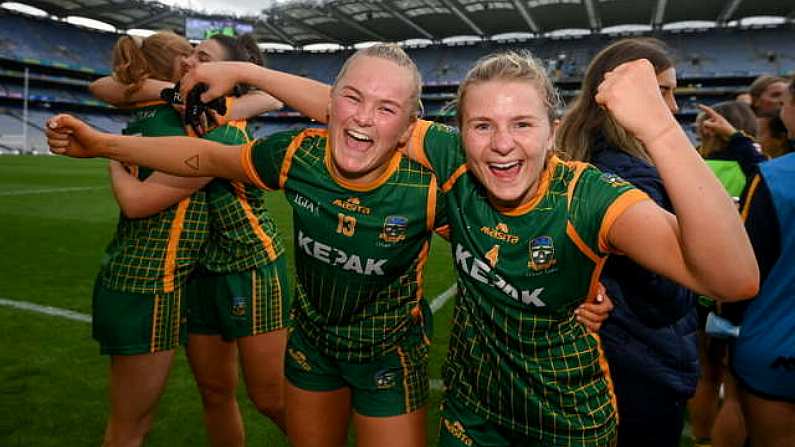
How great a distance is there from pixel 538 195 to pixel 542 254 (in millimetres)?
191

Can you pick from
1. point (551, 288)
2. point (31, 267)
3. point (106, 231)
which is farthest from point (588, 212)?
point (106, 231)

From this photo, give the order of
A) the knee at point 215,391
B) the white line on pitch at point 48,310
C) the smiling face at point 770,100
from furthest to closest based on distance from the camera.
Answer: the white line on pitch at point 48,310, the smiling face at point 770,100, the knee at point 215,391

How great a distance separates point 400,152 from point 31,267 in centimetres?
694

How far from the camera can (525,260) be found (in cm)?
177

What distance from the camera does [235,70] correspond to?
2.32 meters

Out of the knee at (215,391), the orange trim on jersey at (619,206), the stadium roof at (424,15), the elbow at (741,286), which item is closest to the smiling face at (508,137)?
the orange trim on jersey at (619,206)

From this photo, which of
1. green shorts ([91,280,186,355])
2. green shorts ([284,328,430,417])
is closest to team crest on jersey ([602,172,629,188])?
green shorts ([284,328,430,417])

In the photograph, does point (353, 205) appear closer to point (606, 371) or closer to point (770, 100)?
point (606, 371)

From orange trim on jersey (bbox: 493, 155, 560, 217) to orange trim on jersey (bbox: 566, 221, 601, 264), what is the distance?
0.14 metres

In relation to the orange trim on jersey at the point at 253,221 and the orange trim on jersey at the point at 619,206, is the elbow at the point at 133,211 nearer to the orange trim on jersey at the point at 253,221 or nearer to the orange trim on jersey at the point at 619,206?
the orange trim on jersey at the point at 253,221

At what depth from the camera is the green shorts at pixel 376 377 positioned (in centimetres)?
215

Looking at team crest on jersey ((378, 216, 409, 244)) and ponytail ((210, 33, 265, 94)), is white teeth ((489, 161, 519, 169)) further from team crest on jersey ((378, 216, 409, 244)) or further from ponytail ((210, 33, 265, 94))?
ponytail ((210, 33, 265, 94))

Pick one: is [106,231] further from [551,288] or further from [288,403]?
[551,288]

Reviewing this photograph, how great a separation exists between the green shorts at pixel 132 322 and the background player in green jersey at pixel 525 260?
1.31 m
